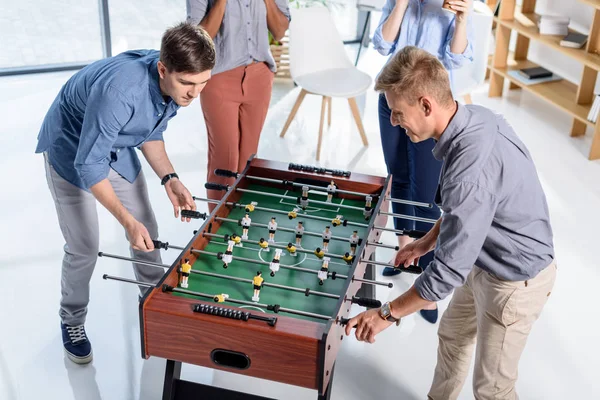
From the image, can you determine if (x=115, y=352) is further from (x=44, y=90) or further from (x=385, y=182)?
(x=44, y=90)

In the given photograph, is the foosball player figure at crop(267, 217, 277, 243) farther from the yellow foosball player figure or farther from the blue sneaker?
the blue sneaker

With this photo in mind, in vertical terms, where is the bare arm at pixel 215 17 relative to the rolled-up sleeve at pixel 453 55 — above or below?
above

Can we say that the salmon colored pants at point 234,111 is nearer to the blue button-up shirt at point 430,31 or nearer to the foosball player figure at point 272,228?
the blue button-up shirt at point 430,31

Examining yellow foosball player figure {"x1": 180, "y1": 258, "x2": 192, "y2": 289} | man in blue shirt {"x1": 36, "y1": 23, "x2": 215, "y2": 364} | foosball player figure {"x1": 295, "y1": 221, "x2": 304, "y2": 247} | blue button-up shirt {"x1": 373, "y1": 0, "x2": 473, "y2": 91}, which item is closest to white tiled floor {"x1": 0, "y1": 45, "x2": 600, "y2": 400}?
man in blue shirt {"x1": 36, "y1": 23, "x2": 215, "y2": 364}

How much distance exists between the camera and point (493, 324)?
2.64 m

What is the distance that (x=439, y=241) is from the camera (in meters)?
2.36

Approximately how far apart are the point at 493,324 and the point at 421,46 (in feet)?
5.24

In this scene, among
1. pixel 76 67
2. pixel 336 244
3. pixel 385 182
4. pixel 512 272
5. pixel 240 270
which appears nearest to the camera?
pixel 512 272

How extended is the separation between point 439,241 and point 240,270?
2.64ft

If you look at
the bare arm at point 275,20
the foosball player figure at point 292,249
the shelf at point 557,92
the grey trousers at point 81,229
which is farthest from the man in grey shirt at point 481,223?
the shelf at point 557,92

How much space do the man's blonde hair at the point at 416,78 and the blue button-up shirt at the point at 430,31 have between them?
141 cm

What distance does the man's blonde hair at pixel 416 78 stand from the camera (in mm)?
2273

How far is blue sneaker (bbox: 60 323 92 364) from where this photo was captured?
11.0 ft

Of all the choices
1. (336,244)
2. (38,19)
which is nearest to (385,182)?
(336,244)
